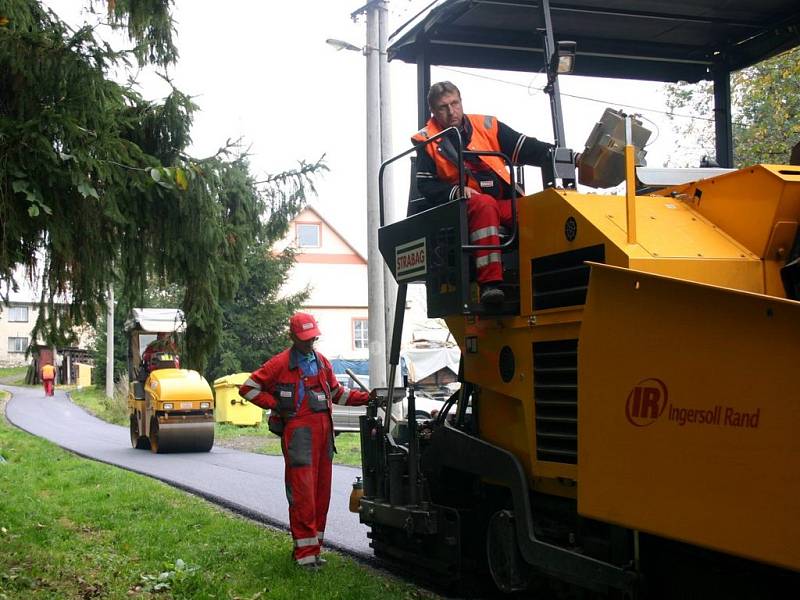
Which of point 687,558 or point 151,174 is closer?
point 687,558

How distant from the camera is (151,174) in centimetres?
640

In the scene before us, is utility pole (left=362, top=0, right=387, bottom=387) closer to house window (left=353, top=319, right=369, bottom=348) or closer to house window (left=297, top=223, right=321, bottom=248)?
house window (left=297, top=223, right=321, bottom=248)

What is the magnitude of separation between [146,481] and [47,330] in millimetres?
6010

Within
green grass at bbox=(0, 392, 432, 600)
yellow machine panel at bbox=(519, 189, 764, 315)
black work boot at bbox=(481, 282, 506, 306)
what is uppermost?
yellow machine panel at bbox=(519, 189, 764, 315)

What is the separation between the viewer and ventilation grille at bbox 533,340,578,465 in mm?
4969

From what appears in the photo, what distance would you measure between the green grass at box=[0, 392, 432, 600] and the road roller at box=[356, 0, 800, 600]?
705 millimetres

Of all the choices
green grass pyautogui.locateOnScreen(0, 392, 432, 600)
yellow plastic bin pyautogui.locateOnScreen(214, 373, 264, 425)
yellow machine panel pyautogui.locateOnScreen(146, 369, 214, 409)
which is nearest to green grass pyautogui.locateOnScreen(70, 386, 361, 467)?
yellow plastic bin pyautogui.locateOnScreen(214, 373, 264, 425)

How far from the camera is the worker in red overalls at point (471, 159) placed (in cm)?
595

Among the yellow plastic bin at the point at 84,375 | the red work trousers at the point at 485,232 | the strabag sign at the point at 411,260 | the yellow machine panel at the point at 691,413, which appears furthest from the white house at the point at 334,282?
the yellow machine panel at the point at 691,413

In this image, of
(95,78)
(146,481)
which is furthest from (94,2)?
(146,481)

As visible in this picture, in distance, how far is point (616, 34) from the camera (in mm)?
6816

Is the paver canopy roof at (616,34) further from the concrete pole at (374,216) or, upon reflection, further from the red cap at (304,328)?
the concrete pole at (374,216)

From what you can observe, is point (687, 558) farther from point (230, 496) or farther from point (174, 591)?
point (230, 496)

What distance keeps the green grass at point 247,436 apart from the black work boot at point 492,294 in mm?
8540
